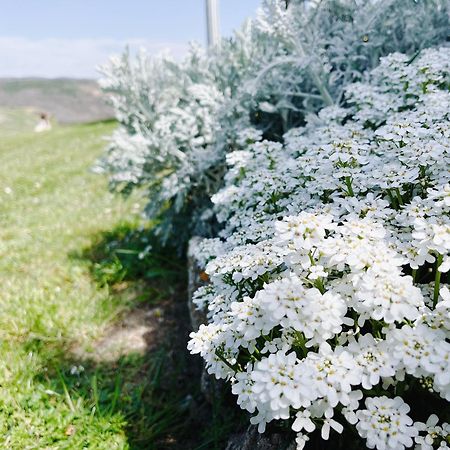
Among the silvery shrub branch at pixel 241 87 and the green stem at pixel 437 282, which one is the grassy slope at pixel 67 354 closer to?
the silvery shrub branch at pixel 241 87

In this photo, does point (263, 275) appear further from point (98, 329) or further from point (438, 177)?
point (98, 329)

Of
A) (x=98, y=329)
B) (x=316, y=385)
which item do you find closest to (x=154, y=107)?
(x=98, y=329)

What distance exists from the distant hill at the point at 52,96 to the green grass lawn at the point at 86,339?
2760 inches

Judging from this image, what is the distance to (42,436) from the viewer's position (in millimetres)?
2143

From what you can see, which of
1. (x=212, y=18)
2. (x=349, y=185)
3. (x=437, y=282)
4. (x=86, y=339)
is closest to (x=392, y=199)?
(x=349, y=185)

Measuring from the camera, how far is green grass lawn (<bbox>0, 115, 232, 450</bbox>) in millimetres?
2227

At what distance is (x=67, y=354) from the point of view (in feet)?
9.20

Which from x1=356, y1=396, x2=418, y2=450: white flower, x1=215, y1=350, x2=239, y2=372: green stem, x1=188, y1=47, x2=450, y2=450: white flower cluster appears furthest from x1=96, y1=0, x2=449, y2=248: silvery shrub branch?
x1=356, y1=396, x2=418, y2=450: white flower

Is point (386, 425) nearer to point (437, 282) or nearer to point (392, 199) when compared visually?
A: point (437, 282)

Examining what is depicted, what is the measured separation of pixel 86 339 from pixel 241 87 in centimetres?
203

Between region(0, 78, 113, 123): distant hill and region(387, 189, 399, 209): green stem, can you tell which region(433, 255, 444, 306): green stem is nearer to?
region(387, 189, 399, 209): green stem

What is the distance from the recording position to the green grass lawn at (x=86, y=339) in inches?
87.7

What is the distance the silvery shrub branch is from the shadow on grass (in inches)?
20.1

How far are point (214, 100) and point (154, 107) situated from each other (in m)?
0.75
